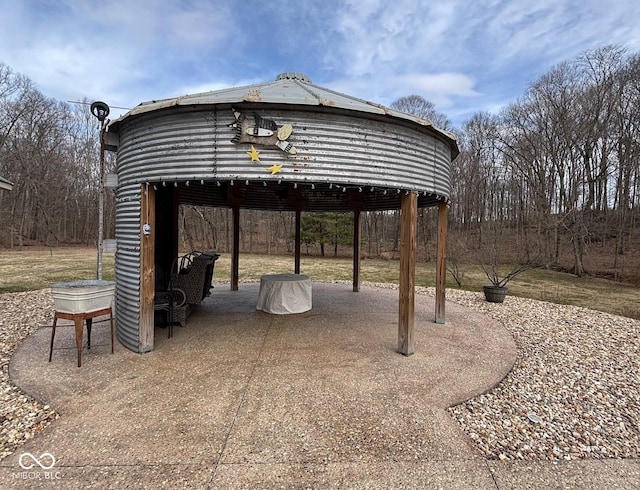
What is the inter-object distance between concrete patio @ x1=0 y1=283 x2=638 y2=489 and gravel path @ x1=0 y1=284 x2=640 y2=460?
0.13m

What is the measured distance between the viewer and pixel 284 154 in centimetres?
367

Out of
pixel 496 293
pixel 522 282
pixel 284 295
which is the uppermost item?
pixel 284 295

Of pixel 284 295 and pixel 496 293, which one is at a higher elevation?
pixel 284 295

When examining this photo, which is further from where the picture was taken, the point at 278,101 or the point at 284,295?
the point at 284,295

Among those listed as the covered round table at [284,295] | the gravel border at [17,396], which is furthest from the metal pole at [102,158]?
the covered round table at [284,295]

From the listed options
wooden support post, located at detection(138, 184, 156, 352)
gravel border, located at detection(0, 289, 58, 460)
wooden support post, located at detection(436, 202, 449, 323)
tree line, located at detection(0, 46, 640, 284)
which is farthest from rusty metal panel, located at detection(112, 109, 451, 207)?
tree line, located at detection(0, 46, 640, 284)

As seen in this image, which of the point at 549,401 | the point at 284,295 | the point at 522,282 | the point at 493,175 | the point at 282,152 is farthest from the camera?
the point at 493,175

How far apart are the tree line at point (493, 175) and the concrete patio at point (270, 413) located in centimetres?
839

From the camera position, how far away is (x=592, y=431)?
109 inches

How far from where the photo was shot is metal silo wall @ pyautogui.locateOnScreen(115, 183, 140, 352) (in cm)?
417

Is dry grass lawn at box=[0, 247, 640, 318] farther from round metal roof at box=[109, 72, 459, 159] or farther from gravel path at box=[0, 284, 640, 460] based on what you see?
round metal roof at box=[109, 72, 459, 159]

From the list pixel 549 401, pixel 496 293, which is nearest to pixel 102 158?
pixel 549 401

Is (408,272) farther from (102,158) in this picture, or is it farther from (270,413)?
(102,158)
